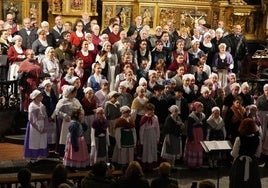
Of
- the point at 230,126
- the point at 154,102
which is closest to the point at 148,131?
the point at 154,102

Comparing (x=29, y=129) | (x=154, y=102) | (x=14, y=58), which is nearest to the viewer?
(x=29, y=129)

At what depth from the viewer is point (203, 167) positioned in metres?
12.8

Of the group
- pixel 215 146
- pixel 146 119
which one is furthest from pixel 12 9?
pixel 215 146

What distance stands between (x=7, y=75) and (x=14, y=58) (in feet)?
1.76

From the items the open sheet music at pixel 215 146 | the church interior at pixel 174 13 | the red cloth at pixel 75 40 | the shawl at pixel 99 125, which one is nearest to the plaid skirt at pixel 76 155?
the shawl at pixel 99 125

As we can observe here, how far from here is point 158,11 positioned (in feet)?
67.3

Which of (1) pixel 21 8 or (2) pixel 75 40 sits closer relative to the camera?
(2) pixel 75 40

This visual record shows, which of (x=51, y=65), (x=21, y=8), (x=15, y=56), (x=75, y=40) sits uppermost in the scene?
(x=21, y=8)

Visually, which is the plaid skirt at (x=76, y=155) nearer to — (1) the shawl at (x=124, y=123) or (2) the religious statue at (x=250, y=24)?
(1) the shawl at (x=124, y=123)

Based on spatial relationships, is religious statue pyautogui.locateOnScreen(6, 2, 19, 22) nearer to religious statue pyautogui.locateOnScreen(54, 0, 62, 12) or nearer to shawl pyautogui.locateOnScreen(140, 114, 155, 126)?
religious statue pyautogui.locateOnScreen(54, 0, 62, 12)

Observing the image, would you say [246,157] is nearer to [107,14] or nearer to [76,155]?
[76,155]

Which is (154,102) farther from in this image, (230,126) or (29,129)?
(29,129)

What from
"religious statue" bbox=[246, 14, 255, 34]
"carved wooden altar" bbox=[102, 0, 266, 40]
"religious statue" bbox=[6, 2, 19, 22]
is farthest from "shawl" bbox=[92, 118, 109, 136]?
"religious statue" bbox=[246, 14, 255, 34]

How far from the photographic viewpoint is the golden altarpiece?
19.5 metres
